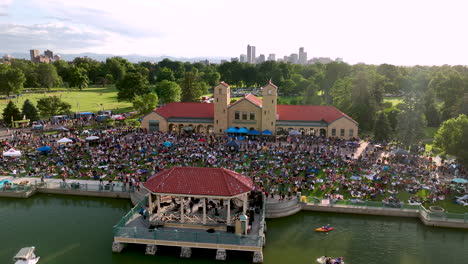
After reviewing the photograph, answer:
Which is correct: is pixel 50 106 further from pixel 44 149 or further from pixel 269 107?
pixel 269 107

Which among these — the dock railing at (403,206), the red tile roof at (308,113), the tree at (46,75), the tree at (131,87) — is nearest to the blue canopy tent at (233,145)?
the red tile roof at (308,113)

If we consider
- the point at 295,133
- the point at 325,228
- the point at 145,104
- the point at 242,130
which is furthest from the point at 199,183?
the point at 145,104

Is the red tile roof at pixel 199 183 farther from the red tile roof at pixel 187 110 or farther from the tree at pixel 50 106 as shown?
the tree at pixel 50 106

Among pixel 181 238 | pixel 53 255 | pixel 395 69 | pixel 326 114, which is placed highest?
pixel 395 69

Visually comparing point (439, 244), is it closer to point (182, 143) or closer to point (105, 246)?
point (105, 246)

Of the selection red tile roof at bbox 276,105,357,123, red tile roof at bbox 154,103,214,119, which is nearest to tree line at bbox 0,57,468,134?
red tile roof at bbox 276,105,357,123

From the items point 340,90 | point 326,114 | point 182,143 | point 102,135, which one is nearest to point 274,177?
point 182,143

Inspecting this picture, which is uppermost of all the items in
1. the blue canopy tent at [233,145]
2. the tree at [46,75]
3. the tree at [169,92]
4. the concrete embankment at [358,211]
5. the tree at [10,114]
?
the tree at [46,75]
